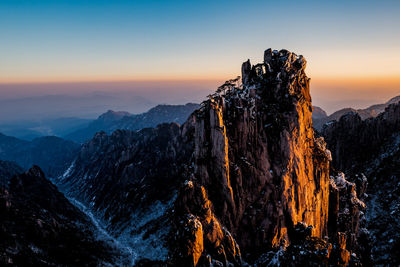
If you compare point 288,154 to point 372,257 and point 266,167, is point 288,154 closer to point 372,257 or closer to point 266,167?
point 266,167

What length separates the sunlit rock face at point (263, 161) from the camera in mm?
69750

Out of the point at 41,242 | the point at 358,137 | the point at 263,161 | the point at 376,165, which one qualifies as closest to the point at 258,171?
the point at 263,161

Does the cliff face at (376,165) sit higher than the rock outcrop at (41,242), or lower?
higher

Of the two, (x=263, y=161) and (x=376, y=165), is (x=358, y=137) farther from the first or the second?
(x=263, y=161)

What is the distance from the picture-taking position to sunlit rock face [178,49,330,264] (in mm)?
69750

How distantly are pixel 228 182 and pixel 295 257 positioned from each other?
1068 inches

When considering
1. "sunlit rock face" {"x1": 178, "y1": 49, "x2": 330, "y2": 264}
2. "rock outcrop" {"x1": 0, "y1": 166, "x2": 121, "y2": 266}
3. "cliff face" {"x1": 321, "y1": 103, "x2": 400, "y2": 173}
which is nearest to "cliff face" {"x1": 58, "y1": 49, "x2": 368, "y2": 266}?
"sunlit rock face" {"x1": 178, "y1": 49, "x2": 330, "y2": 264}

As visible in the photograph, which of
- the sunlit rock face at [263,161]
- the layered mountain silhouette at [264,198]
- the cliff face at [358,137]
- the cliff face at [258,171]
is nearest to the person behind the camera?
the layered mountain silhouette at [264,198]

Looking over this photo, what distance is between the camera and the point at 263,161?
73.4 metres

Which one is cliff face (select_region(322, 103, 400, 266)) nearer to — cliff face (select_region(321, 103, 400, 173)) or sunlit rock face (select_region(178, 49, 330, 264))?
cliff face (select_region(321, 103, 400, 173))

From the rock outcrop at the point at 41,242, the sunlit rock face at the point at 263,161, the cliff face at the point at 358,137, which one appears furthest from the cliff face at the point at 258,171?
the cliff face at the point at 358,137

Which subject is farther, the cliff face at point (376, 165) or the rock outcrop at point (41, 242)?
the rock outcrop at point (41, 242)

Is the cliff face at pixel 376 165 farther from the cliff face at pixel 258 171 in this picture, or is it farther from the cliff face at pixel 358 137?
the cliff face at pixel 258 171

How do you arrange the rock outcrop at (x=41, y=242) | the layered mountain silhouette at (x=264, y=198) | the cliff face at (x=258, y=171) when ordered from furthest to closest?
the rock outcrop at (x=41, y=242) → the cliff face at (x=258, y=171) → the layered mountain silhouette at (x=264, y=198)
